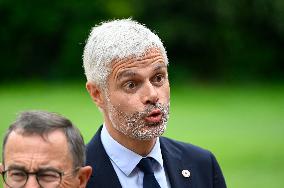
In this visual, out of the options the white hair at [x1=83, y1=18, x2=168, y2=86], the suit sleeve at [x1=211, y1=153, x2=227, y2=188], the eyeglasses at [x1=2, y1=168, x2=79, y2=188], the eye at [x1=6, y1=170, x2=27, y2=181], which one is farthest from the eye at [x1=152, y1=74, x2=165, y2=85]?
the eye at [x1=6, y1=170, x2=27, y2=181]

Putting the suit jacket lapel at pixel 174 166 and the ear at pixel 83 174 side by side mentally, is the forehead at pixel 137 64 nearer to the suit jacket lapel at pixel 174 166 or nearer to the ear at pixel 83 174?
the suit jacket lapel at pixel 174 166

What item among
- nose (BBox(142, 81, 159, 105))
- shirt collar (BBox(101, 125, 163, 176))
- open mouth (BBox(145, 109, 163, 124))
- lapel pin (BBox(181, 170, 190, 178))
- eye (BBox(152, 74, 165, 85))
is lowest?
lapel pin (BBox(181, 170, 190, 178))

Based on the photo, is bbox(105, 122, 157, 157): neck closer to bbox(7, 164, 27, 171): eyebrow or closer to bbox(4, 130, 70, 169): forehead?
bbox(4, 130, 70, 169): forehead

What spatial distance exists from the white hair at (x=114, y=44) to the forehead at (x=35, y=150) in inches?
37.0

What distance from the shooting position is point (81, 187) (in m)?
4.48

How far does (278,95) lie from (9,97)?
8.97 m

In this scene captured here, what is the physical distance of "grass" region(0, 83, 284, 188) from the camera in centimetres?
1767

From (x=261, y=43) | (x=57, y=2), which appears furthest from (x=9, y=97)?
(x=261, y=43)

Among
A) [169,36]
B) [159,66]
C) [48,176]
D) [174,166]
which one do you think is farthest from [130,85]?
[169,36]

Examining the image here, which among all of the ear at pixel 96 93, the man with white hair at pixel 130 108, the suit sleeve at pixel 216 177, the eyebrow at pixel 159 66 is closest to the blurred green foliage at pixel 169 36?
the suit sleeve at pixel 216 177

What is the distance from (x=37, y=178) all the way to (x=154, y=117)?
3.69ft

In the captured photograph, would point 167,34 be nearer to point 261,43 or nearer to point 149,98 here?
point 261,43

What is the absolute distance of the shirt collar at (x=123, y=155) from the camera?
→ 5.22 metres

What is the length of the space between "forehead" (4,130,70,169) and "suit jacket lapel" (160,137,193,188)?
1101 millimetres
